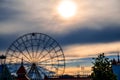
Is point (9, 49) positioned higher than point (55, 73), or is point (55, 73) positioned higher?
point (9, 49)

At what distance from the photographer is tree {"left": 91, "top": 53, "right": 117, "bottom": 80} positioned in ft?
287

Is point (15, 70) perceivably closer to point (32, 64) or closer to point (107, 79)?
point (32, 64)

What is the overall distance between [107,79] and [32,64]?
46.2 metres

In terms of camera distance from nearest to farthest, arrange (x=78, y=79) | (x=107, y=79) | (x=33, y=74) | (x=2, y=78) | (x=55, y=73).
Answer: (x=107, y=79), (x=2, y=78), (x=55, y=73), (x=33, y=74), (x=78, y=79)

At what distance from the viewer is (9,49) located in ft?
424

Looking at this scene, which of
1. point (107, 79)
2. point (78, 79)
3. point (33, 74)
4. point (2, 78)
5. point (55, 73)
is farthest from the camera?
point (78, 79)

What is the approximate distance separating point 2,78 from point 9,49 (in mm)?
18028

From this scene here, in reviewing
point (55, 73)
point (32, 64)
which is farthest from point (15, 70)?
point (55, 73)

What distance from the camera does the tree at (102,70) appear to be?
87375 millimetres

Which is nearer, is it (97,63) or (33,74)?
(97,63)

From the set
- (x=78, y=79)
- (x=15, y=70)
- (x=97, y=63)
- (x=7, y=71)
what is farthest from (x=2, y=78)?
(x=78, y=79)

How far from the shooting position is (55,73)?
12512 centimetres

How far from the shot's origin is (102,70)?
290 feet

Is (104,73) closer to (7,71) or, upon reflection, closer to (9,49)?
(7,71)
